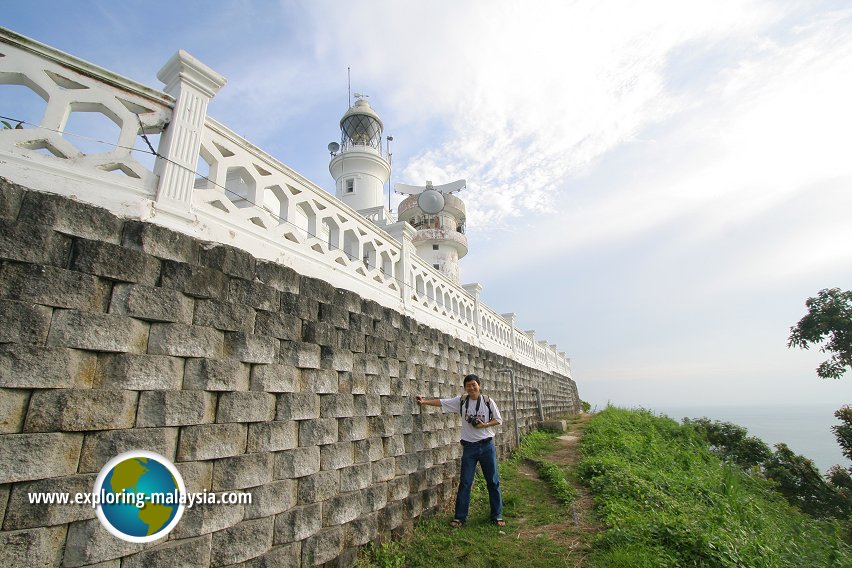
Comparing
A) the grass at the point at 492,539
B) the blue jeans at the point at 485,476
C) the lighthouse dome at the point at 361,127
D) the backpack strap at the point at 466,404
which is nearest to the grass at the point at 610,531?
the grass at the point at 492,539

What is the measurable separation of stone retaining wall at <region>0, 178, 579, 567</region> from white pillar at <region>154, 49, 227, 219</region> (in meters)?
0.34

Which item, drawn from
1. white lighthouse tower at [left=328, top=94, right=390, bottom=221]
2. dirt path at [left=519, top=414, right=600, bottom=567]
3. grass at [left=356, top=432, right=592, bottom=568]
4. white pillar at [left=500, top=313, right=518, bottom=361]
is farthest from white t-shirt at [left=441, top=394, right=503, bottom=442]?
white lighthouse tower at [left=328, top=94, right=390, bottom=221]

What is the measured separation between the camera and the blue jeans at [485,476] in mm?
4832

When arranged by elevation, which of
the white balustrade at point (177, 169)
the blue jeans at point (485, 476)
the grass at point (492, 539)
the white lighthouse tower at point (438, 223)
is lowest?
the grass at point (492, 539)

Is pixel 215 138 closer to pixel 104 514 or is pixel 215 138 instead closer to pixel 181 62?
pixel 181 62

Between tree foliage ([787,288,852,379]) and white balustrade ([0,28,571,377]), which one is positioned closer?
white balustrade ([0,28,571,377])

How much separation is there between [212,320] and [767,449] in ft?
70.0

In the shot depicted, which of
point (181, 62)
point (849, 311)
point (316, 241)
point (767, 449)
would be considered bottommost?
point (767, 449)

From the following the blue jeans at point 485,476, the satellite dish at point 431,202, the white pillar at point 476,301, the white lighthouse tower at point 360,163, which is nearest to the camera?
the blue jeans at point 485,476

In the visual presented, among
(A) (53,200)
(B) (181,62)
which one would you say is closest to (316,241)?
(B) (181,62)

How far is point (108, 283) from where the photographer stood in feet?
7.91

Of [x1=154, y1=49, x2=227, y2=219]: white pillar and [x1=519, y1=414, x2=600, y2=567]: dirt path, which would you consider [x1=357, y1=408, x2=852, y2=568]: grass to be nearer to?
[x1=519, y1=414, x2=600, y2=567]: dirt path

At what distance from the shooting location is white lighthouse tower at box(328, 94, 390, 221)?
20.2m

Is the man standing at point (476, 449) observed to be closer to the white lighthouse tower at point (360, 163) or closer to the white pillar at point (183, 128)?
the white pillar at point (183, 128)
